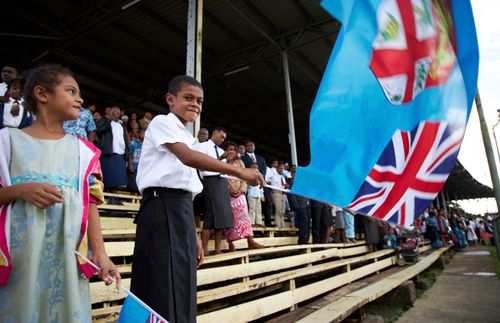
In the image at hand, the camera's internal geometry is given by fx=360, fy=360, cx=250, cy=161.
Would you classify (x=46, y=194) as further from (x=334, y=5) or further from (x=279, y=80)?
(x=279, y=80)

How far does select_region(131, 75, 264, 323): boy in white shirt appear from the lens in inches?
62.3

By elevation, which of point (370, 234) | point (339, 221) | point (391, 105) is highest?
point (391, 105)

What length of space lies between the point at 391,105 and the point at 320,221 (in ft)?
15.3

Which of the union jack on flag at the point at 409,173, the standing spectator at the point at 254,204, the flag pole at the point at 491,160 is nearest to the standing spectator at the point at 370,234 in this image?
the standing spectator at the point at 254,204

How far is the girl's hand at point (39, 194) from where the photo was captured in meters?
1.09

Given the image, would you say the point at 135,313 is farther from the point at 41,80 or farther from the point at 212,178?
the point at 212,178

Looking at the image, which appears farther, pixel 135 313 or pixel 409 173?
pixel 409 173

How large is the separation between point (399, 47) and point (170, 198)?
173cm

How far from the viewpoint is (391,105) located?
7.28ft

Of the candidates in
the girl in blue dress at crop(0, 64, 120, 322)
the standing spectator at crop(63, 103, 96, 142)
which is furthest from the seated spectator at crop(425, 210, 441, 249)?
the girl in blue dress at crop(0, 64, 120, 322)

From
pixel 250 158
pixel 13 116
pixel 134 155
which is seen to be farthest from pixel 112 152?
pixel 250 158

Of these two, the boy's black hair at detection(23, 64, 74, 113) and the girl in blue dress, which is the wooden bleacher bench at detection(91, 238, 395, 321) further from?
the boy's black hair at detection(23, 64, 74, 113)

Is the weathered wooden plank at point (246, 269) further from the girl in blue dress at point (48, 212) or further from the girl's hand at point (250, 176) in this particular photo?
the girl in blue dress at point (48, 212)

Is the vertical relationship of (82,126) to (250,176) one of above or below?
above
